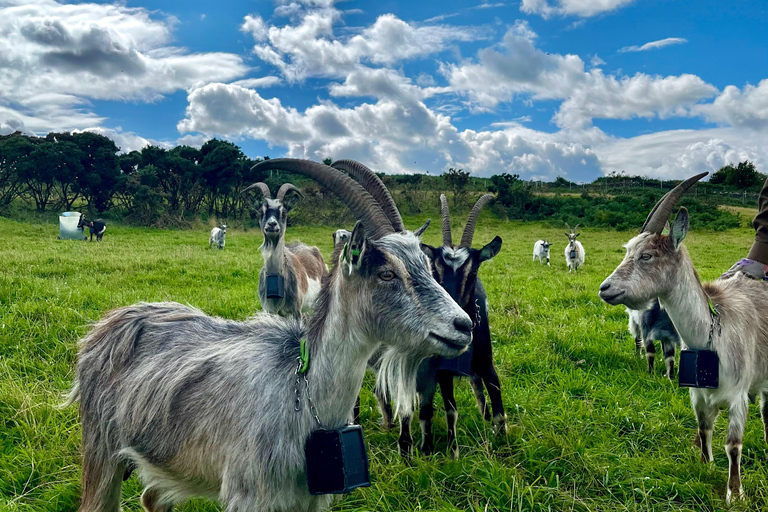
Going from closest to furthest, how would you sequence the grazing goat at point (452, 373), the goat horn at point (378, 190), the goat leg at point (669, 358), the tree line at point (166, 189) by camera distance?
the goat horn at point (378, 190) → the grazing goat at point (452, 373) → the goat leg at point (669, 358) → the tree line at point (166, 189)

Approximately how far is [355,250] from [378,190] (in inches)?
28.1

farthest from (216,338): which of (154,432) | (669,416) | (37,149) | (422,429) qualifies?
(37,149)

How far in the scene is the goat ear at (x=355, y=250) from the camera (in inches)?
86.3

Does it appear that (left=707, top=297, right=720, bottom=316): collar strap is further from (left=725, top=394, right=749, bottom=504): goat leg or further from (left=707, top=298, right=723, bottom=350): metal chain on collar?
(left=725, top=394, right=749, bottom=504): goat leg

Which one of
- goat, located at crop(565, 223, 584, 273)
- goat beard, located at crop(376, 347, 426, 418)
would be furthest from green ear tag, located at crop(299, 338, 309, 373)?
goat, located at crop(565, 223, 584, 273)

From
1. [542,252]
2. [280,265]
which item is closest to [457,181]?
[542,252]

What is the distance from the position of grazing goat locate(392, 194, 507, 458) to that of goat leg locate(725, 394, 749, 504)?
1.59 meters

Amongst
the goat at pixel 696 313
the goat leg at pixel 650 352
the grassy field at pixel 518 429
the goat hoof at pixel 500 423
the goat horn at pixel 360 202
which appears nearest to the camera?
the goat horn at pixel 360 202

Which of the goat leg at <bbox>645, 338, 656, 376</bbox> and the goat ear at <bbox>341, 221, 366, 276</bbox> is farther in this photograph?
the goat leg at <bbox>645, 338, 656, 376</bbox>

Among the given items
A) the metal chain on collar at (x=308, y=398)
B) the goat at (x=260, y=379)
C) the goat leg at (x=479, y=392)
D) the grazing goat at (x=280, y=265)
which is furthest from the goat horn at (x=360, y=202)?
the grazing goat at (x=280, y=265)

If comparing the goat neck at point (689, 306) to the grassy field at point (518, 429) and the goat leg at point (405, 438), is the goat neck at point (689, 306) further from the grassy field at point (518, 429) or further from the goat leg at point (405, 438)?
the goat leg at point (405, 438)

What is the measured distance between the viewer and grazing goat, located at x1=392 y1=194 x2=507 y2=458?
3.75 metres

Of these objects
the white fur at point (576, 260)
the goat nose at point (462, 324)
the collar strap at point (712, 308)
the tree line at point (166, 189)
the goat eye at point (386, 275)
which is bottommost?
the white fur at point (576, 260)

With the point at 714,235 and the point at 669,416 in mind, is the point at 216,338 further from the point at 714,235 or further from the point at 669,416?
the point at 714,235
